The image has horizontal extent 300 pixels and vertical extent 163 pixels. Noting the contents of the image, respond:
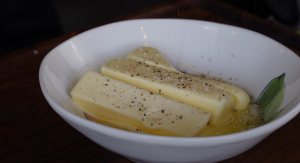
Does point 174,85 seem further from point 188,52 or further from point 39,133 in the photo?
point 39,133

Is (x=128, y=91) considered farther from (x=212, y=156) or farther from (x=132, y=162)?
(x=212, y=156)

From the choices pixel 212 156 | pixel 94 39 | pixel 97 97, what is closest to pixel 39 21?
pixel 94 39

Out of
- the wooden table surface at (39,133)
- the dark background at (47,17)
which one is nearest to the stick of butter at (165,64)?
the wooden table surface at (39,133)

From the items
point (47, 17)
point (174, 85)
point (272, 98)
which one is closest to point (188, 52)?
point (174, 85)

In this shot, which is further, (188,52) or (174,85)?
(188,52)

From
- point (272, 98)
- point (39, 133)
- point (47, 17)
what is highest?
point (272, 98)

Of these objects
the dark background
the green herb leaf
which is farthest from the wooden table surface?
the dark background
